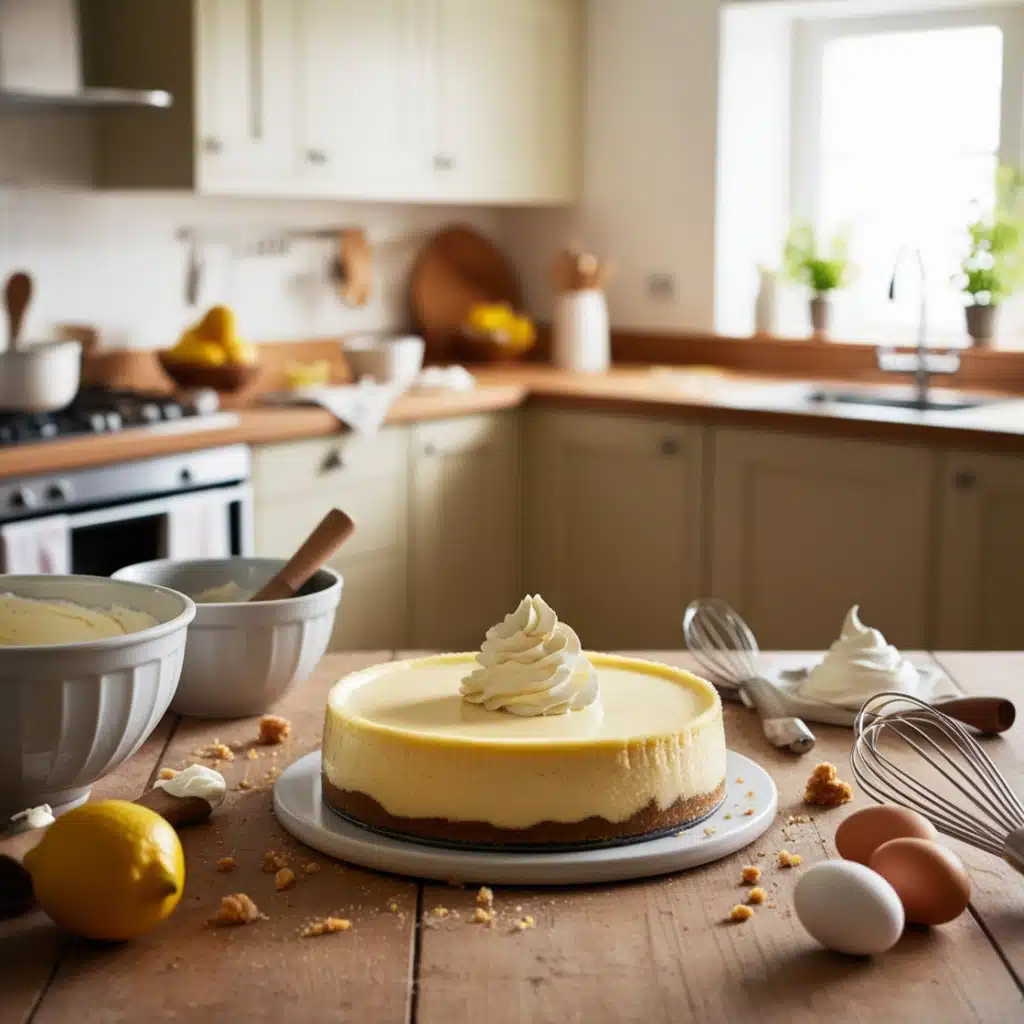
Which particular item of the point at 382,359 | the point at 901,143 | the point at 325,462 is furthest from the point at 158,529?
the point at 901,143

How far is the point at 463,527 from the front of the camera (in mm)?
3816

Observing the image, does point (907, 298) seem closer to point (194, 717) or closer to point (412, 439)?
point (412, 439)

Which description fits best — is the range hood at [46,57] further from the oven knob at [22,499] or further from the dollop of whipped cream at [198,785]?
the dollop of whipped cream at [198,785]

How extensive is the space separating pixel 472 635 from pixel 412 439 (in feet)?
1.92

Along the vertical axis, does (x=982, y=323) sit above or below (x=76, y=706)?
above

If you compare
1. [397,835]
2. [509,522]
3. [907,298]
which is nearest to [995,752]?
[397,835]

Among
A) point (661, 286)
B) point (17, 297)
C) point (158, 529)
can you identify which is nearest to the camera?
point (158, 529)

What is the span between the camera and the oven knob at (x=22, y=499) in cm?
275

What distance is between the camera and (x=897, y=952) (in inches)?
37.6

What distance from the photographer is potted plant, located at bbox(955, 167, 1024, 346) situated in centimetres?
380

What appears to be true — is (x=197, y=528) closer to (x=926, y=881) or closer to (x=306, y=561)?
(x=306, y=561)

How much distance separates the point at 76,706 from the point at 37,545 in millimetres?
1798

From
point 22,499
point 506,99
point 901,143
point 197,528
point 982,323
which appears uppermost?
point 506,99

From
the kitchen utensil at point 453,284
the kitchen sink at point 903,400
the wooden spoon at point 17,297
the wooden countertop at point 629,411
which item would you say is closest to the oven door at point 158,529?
the wooden countertop at point 629,411
